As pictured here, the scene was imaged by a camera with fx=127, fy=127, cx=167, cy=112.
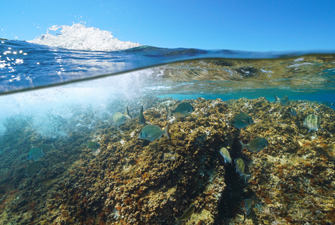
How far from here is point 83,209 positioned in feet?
15.2

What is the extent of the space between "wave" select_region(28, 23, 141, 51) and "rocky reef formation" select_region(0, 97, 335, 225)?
23.6ft

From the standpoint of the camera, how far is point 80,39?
8.47m

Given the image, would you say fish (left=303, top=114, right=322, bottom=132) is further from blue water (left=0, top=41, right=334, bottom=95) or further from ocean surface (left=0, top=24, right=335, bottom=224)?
blue water (left=0, top=41, right=334, bottom=95)

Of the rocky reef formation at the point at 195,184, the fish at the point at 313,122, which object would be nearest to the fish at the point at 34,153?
the rocky reef formation at the point at 195,184

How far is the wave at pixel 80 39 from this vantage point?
791 centimetres

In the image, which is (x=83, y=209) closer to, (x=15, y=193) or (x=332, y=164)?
(x=15, y=193)

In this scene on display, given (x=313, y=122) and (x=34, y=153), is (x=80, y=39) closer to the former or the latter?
(x=34, y=153)

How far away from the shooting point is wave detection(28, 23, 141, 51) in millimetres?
7912

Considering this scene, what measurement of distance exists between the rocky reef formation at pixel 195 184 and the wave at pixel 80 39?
7193 millimetres

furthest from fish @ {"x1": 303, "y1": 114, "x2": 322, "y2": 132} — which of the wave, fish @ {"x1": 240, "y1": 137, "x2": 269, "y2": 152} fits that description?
the wave

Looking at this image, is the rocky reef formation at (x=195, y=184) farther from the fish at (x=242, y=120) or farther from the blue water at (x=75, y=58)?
the blue water at (x=75, y=58)

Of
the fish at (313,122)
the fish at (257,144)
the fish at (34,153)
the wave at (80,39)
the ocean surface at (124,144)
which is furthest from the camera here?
the wave at (80,39)

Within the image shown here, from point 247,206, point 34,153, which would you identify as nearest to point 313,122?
point 247,206

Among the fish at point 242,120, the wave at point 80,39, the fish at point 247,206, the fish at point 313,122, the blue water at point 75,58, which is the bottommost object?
the fish at point 247,206
